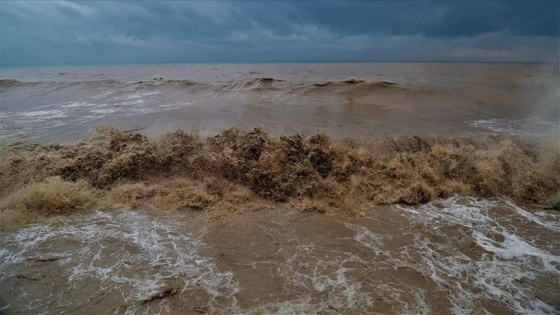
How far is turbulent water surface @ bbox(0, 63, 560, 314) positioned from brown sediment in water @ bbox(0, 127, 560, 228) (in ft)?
0.13

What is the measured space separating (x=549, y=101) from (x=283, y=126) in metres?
15.0

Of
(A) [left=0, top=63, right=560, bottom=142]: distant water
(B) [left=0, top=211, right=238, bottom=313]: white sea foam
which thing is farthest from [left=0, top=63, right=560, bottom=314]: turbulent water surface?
(A) [left=0, top=63, right=560, bottom=142]: distant water

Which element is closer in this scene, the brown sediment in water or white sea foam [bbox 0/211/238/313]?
white sea foam [bbox 0/211/238/313]

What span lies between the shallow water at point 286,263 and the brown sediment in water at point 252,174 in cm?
56

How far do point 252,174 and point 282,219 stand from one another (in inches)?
66.4

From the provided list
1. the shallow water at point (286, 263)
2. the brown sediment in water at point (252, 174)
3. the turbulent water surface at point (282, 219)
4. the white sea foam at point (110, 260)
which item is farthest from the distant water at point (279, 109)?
the white sea foam at point (110, 260)

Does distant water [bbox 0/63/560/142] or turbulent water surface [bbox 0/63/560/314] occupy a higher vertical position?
distant water [bbox 0/63/560/142]

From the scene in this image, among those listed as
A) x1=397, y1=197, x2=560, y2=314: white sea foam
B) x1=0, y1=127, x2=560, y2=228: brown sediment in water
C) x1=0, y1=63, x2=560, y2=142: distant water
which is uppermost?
x1=0, y1=63, x2=560, y2=142: distant water

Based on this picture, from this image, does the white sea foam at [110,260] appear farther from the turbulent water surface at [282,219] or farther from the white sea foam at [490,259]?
the white sea foam at [490,259]

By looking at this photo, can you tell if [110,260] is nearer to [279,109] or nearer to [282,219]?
[282,219]

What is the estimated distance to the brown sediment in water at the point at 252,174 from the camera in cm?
629

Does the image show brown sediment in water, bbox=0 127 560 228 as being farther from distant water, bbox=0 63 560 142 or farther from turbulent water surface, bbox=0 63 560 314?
distant water, bbox=0 63 560 142

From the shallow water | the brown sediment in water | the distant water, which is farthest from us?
the distant water

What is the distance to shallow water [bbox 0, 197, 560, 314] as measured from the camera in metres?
3.82
